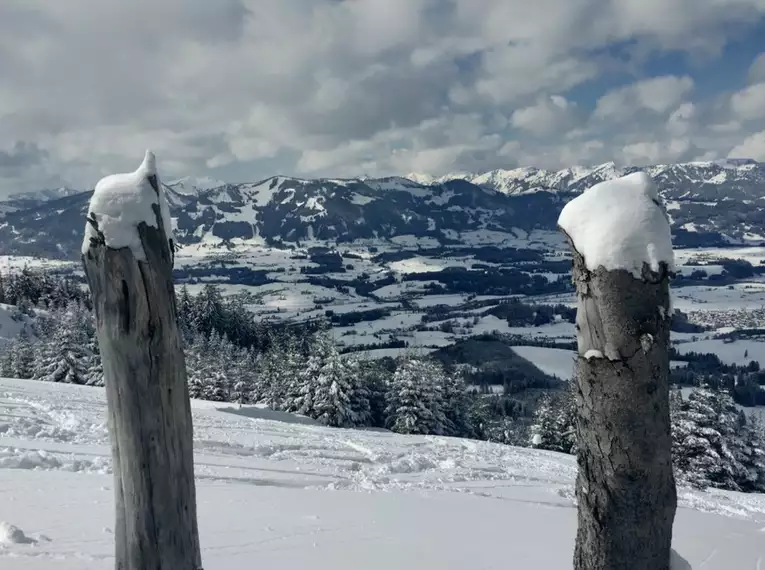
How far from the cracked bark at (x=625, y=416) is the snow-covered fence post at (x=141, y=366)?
1952 mm

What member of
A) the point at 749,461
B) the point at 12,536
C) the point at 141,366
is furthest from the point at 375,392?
the point at 141,366

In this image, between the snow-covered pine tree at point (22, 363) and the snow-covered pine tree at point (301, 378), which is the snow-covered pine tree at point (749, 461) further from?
the snow-covered pine tree at point (22, 363)

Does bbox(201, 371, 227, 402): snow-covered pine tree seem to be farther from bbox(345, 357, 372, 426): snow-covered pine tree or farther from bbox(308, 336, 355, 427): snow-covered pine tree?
bbox(345, 357, 372, 426): snow-covered pine tree

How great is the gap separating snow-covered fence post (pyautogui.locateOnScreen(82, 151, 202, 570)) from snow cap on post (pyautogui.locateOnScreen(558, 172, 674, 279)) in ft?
6.52

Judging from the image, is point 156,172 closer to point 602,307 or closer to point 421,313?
point 602,307

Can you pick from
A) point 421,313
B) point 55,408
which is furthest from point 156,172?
point 421,313

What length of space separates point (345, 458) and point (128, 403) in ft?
34.2

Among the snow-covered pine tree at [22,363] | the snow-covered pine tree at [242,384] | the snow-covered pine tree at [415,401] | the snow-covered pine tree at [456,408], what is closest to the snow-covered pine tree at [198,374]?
the snow-covered pine tree at [242,384]

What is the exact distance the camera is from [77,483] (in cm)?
736

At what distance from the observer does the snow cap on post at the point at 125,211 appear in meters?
2.74

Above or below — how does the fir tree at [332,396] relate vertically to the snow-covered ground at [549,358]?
above

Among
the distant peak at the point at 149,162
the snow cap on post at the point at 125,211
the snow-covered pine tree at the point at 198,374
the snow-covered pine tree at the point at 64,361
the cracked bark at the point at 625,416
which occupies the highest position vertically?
the distant peak at the point at 149,162

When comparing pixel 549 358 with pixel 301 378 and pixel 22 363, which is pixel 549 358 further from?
pixel 22 363

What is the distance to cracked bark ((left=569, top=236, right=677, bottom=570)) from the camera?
2.30m
